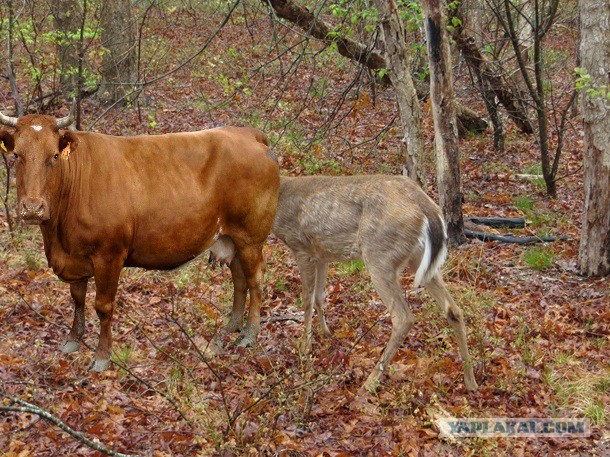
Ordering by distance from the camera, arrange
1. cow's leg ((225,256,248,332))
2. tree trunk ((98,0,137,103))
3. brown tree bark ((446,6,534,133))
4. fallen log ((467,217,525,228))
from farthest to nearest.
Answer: tree trunk ((98,0,137,103)) → brown tree bark ((446,6,534,133)) → fallen log ((467,217,525,228)) → cow's leg ((225,256,248,332))

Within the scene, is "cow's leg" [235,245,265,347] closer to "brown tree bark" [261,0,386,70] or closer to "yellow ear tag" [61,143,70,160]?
"yellow ear tag" [61,143,70,160]

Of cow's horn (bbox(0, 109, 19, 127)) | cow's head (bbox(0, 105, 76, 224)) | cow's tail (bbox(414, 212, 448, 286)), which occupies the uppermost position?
cow's horn (bbox(0, 109, 19, 127))

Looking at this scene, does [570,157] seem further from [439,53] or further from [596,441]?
[596,441]

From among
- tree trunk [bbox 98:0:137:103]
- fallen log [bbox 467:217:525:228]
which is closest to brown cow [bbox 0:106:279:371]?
fallen log [bbox 467:217:525:228]

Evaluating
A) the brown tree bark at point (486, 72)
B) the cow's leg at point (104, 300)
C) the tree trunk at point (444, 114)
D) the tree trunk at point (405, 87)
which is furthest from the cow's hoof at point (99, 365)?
the brown tree bark at point (486, 72)

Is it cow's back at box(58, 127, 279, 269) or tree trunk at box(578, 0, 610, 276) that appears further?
tree trunk at box(578, 0, 610, 276)

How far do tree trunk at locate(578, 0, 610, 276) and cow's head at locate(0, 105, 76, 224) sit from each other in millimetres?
6089

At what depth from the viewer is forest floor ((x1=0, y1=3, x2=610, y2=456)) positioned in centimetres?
532

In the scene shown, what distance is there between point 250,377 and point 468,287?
3270 millimetres

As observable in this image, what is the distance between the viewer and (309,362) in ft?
18.7

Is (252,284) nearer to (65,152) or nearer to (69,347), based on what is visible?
(69,347)

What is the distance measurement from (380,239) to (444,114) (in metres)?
3.54

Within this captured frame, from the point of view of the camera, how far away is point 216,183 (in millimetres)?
6969

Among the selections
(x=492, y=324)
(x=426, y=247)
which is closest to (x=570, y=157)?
(x=492, y=324)
